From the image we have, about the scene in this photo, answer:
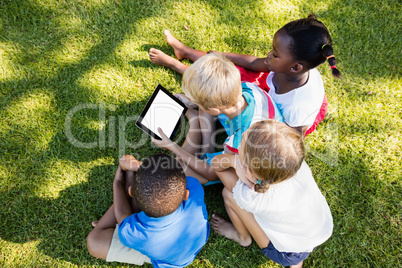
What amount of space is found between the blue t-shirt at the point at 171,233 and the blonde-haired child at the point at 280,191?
1.11 ft

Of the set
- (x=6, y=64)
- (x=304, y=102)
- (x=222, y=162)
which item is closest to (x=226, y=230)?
(x=222, y=162)

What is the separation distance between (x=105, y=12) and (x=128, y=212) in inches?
88.2

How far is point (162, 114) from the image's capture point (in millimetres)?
2381

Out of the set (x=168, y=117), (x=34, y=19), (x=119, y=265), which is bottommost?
(x=119, y=265)

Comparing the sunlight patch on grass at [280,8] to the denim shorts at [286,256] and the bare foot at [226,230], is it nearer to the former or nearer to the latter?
the bare foot at [226,230]

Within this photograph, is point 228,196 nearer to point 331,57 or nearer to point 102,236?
point 102,236

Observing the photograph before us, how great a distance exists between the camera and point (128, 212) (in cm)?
222

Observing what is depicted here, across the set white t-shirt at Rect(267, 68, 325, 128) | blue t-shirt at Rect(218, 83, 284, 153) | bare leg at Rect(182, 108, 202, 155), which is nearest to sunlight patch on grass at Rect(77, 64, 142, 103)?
bare leg at Rect(182, 108, 202, 155)

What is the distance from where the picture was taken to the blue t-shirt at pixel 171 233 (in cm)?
170

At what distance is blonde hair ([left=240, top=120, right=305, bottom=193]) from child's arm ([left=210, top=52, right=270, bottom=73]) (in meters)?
1.24

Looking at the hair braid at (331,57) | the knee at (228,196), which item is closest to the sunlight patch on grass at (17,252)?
the knee at (228,196)

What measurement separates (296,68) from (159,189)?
1.40 metres

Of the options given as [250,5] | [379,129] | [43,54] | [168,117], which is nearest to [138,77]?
[168,117]

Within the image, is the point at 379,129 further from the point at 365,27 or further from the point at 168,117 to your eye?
the point at 168,117
